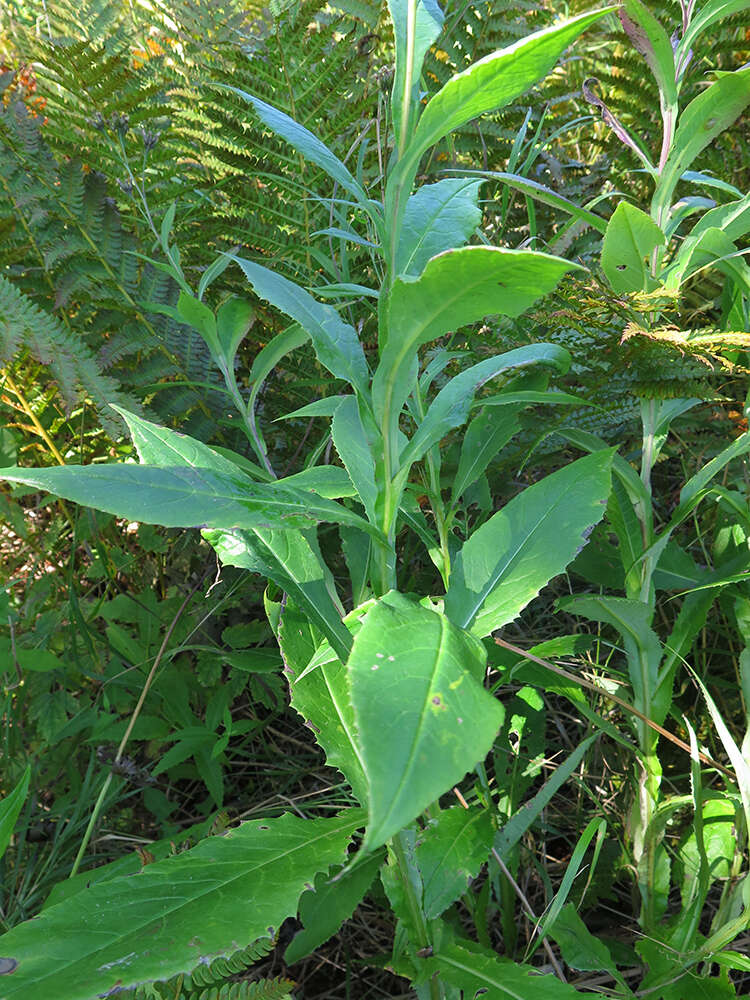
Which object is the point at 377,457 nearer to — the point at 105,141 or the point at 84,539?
the point at 84,539

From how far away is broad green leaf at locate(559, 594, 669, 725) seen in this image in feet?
3.92

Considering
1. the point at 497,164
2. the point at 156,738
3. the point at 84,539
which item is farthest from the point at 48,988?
the point at 497,164

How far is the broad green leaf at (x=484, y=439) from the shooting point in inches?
51.9

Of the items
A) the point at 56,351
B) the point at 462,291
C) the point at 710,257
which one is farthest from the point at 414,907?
the point at 56,351

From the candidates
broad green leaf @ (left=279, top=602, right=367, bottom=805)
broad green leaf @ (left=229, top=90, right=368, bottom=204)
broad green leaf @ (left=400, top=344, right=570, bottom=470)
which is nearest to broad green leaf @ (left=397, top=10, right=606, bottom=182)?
broad green leaf @ (left=229, top=90, right=368, bottom=204)

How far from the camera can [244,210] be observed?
2.19m

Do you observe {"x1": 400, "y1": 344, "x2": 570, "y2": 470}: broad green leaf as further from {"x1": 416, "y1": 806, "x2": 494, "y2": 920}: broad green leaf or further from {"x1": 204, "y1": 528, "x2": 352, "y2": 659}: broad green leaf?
{"x1": 416, "y1": 806, "x2": 494, "y2": 920}: broad green leaf

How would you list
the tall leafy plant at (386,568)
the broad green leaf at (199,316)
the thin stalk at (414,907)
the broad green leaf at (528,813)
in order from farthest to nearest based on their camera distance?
the broad green leaf at (199,316), the broad green leaf at (528,813), the thin stalk at (414,907), the tall leafy plant at (386,568)

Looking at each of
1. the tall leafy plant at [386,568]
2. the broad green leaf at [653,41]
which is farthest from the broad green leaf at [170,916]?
the broad green leaf at [653,41]

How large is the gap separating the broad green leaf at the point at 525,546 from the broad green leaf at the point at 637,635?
6.7 inches

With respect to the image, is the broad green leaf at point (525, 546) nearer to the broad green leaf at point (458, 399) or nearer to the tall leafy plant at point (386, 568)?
the tall leafy plant at point (386, 568)

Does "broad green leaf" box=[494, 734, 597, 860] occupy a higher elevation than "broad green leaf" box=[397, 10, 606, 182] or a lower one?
lower

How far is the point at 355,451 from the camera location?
1010 mm

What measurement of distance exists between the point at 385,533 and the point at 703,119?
33.3 inches
